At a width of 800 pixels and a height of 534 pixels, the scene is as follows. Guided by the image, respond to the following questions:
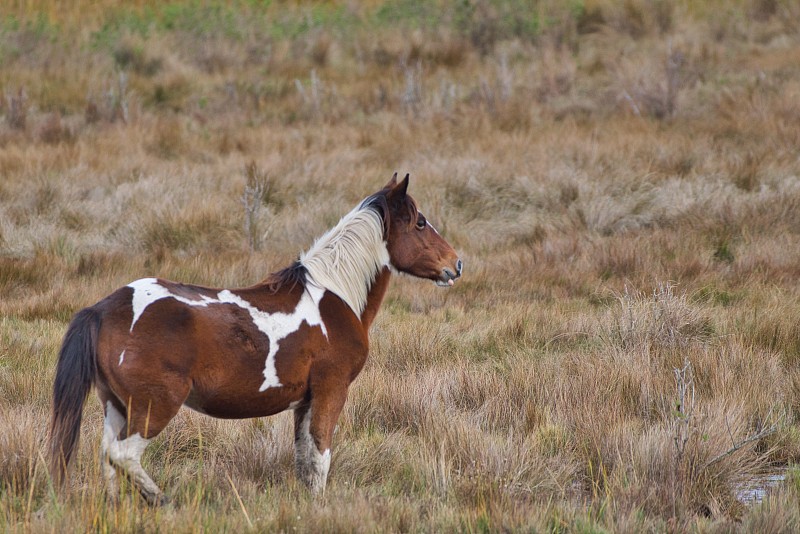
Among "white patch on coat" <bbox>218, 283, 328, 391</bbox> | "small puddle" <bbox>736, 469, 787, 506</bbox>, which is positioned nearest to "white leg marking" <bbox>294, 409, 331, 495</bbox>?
"white patch on coat" <bbox>218, 283, 328, 391</bbox>

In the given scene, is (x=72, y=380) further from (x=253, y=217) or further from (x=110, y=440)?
(x=253, y=217)

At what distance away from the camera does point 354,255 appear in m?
4.41

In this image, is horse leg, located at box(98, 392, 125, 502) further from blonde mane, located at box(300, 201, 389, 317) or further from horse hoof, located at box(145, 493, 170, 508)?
blonde mane, located at box(300, 201, 389, 317)

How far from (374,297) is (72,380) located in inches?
59.3

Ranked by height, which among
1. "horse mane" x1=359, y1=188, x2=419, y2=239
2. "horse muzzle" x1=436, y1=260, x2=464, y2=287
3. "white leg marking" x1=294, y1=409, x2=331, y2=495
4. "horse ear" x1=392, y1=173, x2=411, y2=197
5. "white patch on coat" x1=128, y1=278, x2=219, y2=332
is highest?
"horse ear" x1=392, y1=173, x2=411, y2=197

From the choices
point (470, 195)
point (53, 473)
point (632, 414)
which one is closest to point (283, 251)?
point (470, 195)

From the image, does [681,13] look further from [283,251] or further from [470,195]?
[283,251]

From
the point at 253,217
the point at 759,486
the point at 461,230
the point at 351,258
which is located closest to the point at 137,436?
the point at 351,258

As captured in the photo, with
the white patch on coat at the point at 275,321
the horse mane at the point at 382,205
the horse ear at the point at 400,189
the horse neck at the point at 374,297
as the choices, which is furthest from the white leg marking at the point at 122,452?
A: the horse ear at the point at 400,189

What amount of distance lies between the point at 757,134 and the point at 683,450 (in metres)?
9.42

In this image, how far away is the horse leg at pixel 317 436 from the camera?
13.4 feet

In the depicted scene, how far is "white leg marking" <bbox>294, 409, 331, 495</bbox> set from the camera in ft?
13.5

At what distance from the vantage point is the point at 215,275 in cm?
855

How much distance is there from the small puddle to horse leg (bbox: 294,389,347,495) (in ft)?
6.61
